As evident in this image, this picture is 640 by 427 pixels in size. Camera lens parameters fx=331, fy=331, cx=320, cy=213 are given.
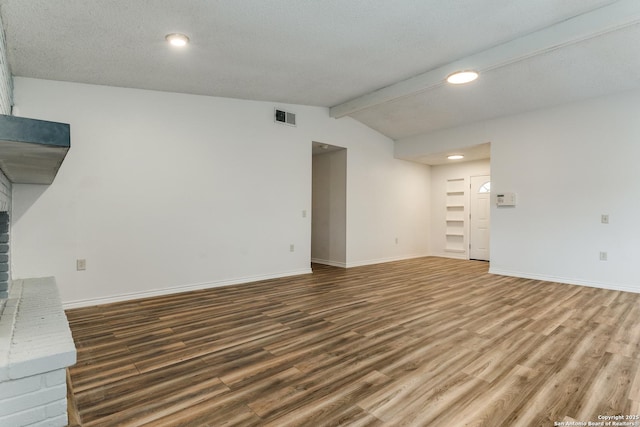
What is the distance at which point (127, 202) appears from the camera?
402cm

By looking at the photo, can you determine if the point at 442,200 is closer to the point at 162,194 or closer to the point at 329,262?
the point at 329,262

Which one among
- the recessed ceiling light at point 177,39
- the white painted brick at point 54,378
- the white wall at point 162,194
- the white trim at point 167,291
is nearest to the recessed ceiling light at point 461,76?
the white wall at point 162,194

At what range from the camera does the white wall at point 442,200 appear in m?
7.82

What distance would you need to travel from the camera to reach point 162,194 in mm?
4266

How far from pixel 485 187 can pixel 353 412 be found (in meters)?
7.00

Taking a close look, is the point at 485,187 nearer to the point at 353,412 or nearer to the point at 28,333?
the point at 353,412

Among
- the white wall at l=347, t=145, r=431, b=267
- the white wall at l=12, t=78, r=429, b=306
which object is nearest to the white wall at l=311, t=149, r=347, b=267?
the white wall at l=347, t=145, r=431, b=267

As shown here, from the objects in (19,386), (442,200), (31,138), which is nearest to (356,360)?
(19,386)

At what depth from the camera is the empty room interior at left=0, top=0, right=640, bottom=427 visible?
6.27 ft

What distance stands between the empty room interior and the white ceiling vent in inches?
2.6

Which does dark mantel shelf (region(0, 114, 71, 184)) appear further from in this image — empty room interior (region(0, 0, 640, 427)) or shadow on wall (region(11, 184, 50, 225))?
shadow on wall (region(11, 184, 50, 225))

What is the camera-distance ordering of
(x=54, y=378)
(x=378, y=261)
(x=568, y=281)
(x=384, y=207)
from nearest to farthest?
(x=54, y=378) → (x=568, y=281) → (x=378, y=261) → (x=384, y=207)

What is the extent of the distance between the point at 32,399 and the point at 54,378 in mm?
109

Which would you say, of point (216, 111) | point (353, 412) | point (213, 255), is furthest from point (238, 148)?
point (353, 412)
